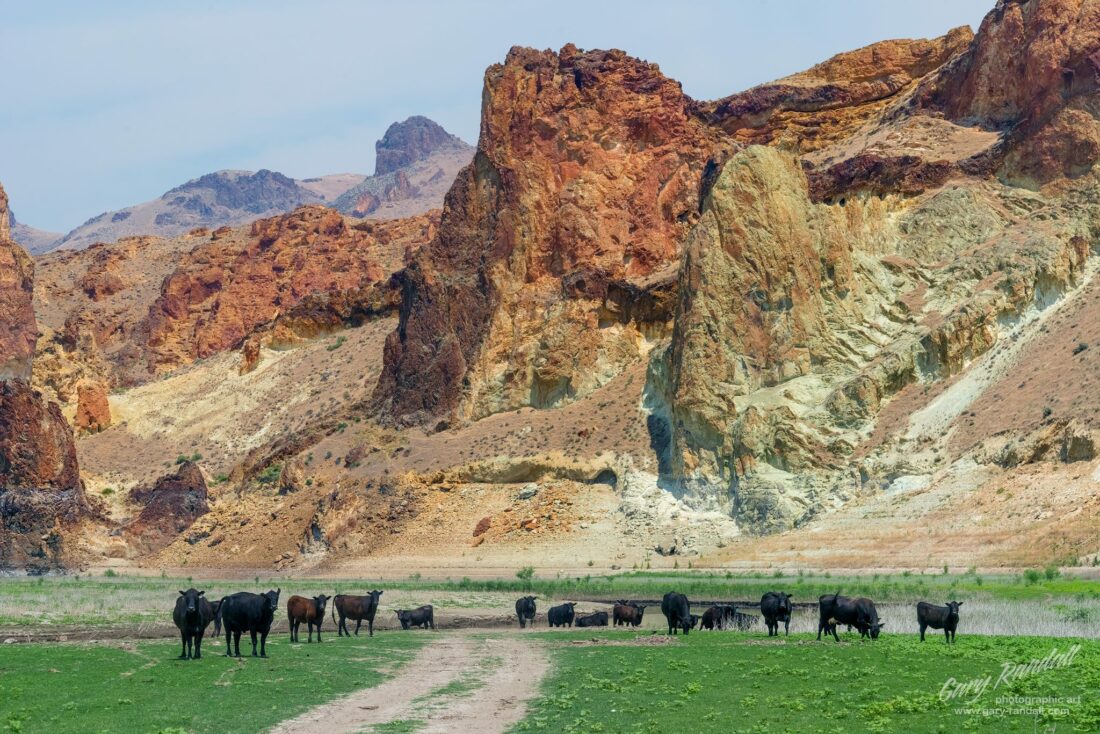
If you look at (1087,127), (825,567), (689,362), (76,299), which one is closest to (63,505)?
(689,362)

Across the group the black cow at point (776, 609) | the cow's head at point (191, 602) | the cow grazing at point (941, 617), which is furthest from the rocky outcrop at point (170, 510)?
the cow grazing at point (941, 617)

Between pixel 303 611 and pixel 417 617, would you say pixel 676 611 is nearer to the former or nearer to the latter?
pixel 417 617

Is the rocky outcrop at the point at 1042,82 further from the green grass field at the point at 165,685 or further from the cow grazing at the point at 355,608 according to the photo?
the green grass field at the point at 165,685

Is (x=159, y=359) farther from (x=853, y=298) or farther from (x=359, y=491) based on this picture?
(x=853, y=298)

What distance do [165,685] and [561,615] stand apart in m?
19.6

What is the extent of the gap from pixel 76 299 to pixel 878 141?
10560cm

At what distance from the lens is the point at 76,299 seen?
530 feet

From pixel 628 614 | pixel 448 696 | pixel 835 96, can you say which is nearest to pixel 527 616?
pixel 628 614

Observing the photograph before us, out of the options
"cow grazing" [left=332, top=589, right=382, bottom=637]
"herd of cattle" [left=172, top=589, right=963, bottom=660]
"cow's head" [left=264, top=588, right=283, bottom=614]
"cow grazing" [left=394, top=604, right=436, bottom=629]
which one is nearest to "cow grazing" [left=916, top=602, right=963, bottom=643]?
"herd of cattle" [left=172, top=589, right=963, bottom=660]

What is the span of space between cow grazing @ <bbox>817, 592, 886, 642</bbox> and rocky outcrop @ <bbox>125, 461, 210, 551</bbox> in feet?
198

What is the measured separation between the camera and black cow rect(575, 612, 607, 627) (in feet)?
136

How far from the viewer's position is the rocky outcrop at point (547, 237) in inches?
3484

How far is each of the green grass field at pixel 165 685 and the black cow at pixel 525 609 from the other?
1081 centimetres

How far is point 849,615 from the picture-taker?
31500mm
